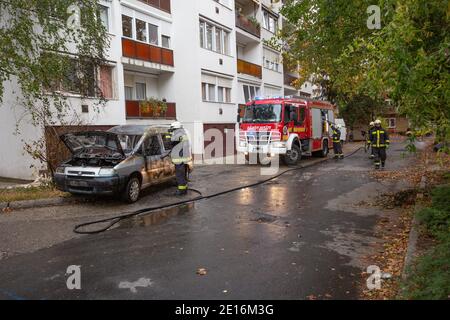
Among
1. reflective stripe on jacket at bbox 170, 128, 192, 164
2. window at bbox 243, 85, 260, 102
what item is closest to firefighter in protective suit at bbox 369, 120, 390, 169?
reflective stripe on jacket at bbox 170, 128, 192, 164

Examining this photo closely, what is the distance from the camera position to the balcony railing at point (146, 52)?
688 inches

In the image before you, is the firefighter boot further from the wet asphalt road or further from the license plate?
the license plate

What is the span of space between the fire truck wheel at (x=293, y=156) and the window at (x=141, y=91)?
27.4 feet

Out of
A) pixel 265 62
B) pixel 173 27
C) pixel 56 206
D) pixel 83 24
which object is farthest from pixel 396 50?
pixel 265 62

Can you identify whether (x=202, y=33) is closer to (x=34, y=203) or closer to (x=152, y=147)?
(x=152, y=147)

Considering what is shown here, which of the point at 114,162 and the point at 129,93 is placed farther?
Answer: the point at 129,93

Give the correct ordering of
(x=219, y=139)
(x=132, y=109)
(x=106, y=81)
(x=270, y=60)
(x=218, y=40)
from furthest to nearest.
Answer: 1. (x=270, y=60)
2. (x=218, y=40)
3. (x=219, y=139)
4. (x=132, y=109)
5. (x=106, y=81)

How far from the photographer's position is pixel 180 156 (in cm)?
1033

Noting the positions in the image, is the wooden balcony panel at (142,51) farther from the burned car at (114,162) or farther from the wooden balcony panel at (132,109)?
the burned car at (114,162)

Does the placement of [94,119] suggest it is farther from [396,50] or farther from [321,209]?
[396,50]

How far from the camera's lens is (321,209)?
861cm

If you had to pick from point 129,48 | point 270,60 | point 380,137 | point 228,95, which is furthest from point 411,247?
point 270,60

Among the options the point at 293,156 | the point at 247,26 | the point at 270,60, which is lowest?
the point at 293,156

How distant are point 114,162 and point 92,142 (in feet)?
3.35
